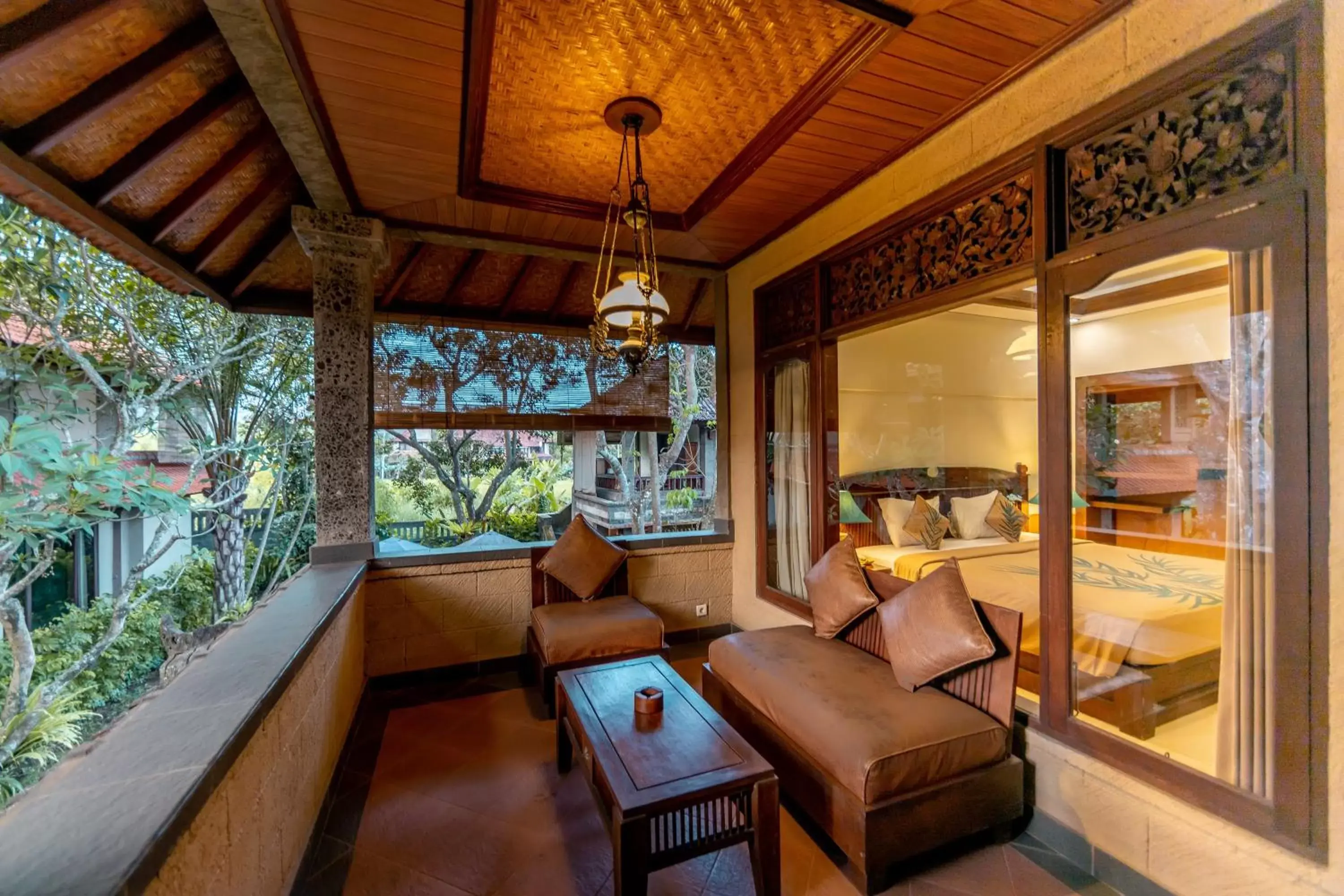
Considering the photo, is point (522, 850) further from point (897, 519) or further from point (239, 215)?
point (239, 215)

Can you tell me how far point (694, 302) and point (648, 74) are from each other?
272 cm

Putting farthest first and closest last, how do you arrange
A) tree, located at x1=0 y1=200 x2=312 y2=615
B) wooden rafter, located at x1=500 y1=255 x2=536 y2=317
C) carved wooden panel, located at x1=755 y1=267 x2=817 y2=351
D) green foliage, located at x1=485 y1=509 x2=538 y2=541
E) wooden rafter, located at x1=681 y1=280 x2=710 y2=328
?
green foliage, located at x1=485 y1=509 x2=538 y2=541 < wooden rafter, located at x1=681 y1=280 x2=710 y2=328 < wooden rafter, located at x1=500 y1=255 x2=536 y2=317 < carved wooden panel, located at x1=755 y1=267 x2=817 y2=351 < tree, located at x1=0 y1=200 x2=312 y2=615

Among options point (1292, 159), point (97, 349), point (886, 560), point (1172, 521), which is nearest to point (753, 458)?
point (886, 560)

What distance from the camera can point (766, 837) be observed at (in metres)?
1.63

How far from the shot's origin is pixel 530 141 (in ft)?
8.32

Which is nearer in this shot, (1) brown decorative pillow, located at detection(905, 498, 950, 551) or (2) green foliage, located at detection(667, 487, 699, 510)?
(1) brown decorative pillow, located at detection(905, 498, 950, 551)

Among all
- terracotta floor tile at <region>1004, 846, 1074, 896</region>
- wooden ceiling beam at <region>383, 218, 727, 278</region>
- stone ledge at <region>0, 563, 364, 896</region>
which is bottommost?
terracotta floor tile at <region>1004, 846, 1074, 896</region>

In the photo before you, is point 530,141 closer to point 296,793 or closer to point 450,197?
point 450,197

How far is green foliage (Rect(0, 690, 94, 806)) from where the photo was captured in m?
2.98

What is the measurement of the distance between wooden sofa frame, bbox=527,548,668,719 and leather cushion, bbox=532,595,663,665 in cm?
3

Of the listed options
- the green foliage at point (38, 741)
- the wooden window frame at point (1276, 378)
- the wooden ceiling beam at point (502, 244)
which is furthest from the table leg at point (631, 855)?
the green foliage at point (38, 741)

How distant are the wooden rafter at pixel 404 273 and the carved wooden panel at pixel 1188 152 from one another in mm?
3807

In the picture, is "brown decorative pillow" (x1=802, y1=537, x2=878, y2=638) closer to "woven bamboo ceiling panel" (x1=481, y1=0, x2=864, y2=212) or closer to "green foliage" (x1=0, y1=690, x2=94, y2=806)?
"woven bamboo ceiling panel" (x1=481, y1=0, x2=864, y2=212)

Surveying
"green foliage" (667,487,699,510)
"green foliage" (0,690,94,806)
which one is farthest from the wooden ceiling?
"green foliage" (667,487,699,510)
